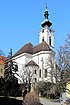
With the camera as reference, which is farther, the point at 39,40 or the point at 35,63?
the point at 39,40

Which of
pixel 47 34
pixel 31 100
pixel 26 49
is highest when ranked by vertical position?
pixel 47 34

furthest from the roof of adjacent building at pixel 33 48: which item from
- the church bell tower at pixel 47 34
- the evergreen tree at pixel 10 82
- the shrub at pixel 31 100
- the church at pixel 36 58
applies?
the shrub at pixel 31 100

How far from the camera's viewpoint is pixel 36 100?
35.2 m

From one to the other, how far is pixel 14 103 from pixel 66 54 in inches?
438

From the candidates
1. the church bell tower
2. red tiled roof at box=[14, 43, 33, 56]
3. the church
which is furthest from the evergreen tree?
the church bell tower

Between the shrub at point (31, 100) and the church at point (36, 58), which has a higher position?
the church at point (36, 58)

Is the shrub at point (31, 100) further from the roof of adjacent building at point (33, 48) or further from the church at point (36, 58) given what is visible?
the roof of adjacent building at point (33, 48)

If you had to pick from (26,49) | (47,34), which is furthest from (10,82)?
(47,34)

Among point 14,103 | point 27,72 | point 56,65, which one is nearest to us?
point 14,103

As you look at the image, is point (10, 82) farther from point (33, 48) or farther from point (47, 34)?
point (47, 34)

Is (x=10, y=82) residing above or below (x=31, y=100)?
above

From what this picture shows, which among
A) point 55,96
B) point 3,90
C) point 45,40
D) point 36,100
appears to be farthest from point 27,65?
point 36,100

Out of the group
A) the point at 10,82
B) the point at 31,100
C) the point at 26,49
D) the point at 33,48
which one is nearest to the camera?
the point at 31,100

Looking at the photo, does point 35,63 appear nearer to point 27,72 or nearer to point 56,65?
point 27,72
